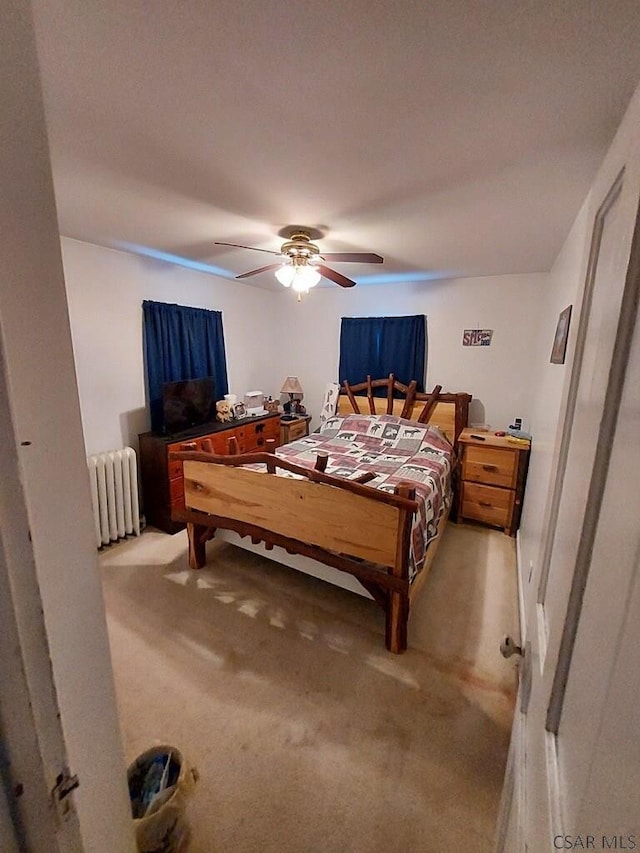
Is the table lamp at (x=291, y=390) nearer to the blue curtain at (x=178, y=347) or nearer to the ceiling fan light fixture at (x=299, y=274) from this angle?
the blue curtain at (x=178, y=347)

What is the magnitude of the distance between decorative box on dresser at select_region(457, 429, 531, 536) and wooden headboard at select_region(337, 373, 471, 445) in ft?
1.14

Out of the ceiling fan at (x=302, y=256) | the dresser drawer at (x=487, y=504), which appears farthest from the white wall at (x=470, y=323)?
the ceiling fan at (x=302, y=256)

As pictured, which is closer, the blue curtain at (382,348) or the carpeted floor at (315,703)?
the carpeted floor at (315,703)

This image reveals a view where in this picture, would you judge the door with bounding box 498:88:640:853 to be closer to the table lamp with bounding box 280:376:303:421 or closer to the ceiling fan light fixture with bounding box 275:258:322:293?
the ceiling fan light fixture with bounding box 275:258:322:293

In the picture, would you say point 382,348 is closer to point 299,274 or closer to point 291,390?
point 291,390

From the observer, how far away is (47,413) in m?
0.46

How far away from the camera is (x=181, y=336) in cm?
343

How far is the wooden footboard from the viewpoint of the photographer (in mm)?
1827

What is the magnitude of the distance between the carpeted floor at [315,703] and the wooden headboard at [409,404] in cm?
157

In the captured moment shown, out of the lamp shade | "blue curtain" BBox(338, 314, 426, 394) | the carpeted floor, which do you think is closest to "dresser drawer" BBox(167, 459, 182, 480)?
the carpeted floor

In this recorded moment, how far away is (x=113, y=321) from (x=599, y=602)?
134 inches

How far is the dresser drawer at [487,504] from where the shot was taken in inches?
123

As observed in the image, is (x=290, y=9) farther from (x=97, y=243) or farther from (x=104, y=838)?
(x=97, y=243)

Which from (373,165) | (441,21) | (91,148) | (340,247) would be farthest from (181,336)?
(441,21)
